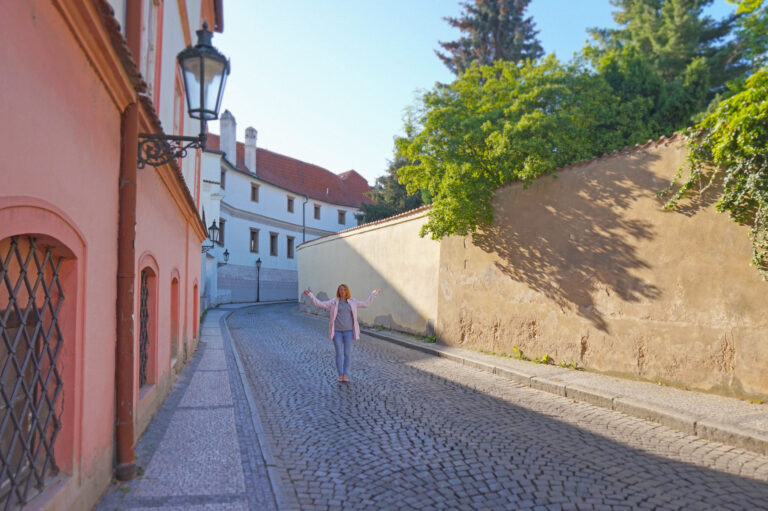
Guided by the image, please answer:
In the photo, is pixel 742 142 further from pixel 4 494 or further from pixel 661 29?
pixel 661 29

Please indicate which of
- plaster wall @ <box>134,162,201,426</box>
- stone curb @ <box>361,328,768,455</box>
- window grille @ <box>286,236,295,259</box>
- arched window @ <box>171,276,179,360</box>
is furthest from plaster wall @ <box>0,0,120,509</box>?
window grille @ <box>286,236,295,259</box>

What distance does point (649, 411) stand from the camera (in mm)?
6387

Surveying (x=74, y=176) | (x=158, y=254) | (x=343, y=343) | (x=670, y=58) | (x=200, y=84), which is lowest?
(x=343, y=343)

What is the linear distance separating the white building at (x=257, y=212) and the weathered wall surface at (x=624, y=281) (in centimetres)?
2092

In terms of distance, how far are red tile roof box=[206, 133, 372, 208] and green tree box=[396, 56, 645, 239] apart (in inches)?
1075

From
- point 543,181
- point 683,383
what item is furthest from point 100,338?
point 543,181

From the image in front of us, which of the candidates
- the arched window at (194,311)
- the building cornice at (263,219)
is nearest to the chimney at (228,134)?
the building cornice at (263,219)

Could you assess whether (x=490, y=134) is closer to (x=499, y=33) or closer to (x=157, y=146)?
(x=157, y=146)

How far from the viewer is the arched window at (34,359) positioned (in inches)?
109

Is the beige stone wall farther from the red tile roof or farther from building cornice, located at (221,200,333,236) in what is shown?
the red tile roof

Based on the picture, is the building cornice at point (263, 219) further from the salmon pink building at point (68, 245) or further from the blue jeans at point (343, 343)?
the salmon pink building at point (68, 245)

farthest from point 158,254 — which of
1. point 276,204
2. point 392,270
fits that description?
point 276,204

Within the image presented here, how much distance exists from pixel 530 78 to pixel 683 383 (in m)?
6.98

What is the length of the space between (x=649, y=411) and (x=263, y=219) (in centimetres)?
3524
